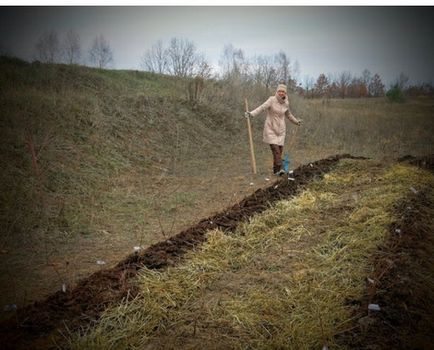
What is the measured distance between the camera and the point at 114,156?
9.40 metres

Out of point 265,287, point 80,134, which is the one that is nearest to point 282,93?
point 80,134

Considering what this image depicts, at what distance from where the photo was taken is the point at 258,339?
2.86 m

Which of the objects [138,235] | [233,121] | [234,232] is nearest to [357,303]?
[234,232]

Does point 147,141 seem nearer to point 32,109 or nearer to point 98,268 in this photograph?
point 32,109

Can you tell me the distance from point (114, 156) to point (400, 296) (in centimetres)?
787

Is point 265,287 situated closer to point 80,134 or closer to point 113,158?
point 113,158

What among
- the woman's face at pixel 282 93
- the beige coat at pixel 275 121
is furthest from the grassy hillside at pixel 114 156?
the woman's face at pixel 282 93

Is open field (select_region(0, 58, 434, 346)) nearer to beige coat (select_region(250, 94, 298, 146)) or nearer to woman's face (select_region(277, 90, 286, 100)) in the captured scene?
beige coat (select_region(250, 94, 298, 146))

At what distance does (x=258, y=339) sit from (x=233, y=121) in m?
13.1

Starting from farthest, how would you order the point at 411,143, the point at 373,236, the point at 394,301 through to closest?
the point at 411,143
the point at 373,236
the point at 394,301

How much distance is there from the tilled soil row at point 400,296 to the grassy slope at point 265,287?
0.13m

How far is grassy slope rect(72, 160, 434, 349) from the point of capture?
9.59 feet

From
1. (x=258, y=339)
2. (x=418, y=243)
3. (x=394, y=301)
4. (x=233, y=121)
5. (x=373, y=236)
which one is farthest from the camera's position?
(x=233, y=121)

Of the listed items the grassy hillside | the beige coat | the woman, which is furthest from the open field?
the beige coat
